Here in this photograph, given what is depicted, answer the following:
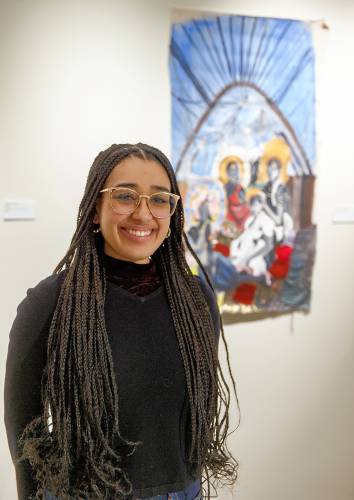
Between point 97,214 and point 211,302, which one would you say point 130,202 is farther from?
point 211,302

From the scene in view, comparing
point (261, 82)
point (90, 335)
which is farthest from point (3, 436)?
point (261, 82)

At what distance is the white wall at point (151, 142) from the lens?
60.8 inches

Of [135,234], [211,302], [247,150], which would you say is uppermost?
[247,150]

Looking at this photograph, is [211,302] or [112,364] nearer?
[112,364]

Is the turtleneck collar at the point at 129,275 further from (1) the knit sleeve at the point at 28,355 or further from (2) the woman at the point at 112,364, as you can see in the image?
(1) the knit sleeve at the point at 28,355

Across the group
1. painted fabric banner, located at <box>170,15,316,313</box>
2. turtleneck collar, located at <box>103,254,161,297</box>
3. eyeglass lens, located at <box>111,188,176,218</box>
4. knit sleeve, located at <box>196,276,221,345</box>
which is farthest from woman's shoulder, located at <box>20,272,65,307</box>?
painted fabric banner, located at <box>170,15,316,313</box>

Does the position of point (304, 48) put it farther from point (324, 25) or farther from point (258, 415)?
point (258, 415)

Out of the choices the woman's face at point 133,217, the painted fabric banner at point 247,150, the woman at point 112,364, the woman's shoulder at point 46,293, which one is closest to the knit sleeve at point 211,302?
the woman at point 112,364

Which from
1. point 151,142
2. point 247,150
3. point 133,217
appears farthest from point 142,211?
point 247,150

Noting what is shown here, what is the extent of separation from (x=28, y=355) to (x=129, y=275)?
28cm

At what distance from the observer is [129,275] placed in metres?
1.05

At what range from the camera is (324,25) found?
182 centimetres

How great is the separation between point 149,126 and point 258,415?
131 centimetres

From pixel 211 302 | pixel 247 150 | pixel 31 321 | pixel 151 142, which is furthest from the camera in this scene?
pixel 247 150
